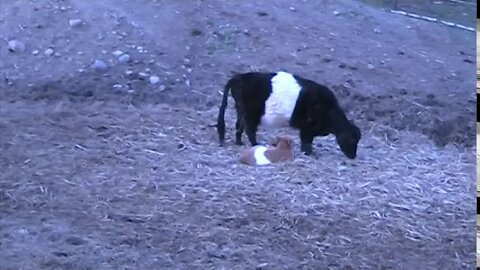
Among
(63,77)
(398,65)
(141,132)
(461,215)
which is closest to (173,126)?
(141,132)

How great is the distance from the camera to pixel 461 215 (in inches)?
59.3

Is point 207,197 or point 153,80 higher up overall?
point 153,80

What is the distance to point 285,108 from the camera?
148 cm

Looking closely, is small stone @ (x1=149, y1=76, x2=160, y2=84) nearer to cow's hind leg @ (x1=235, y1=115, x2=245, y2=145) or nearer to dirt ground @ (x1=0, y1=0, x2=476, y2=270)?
dirt ground @ (x1=0, y1=0, x2=476, y2=270)

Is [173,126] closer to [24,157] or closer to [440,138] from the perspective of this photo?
[24,157]

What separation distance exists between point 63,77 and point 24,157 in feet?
0.50

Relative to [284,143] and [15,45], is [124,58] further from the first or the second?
[284,143]

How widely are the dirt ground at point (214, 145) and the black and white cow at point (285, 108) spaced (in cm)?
2

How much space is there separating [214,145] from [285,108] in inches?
5.6

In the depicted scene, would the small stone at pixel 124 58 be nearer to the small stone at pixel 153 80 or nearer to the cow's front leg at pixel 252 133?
the small stone at pixel 153 80

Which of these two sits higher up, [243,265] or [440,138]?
[440,138]

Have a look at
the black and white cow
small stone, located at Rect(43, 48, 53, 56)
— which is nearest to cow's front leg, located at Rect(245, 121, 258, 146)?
the black and white cow

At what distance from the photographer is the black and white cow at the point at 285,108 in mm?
1466

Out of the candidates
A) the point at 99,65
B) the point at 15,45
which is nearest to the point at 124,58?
the point at 99,65
